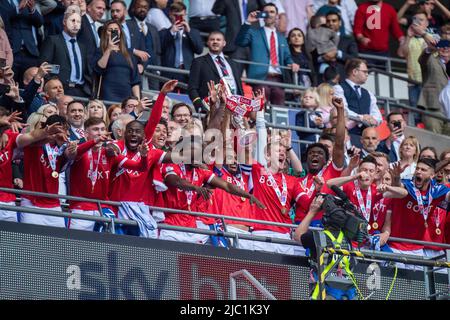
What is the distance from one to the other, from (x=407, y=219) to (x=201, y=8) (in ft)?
20.3

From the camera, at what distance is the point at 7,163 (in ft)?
49.3

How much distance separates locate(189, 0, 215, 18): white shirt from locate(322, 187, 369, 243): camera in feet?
26.8

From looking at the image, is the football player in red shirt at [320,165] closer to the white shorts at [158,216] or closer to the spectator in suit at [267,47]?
the white shorts at [158,216]

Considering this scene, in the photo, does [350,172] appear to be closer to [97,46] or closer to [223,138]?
[223,138]

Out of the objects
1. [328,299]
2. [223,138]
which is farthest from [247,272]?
[223,138]

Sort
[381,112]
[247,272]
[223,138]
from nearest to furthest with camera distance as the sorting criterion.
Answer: [247,272] → [223,138] → [381,112]

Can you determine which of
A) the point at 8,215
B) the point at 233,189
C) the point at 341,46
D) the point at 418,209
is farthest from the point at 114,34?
the point at 341,46

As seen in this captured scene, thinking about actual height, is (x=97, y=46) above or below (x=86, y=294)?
above

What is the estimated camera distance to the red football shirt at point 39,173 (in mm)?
15047

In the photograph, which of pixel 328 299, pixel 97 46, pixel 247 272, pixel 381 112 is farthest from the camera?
pixel 381 112

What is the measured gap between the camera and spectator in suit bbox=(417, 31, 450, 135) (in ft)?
72.7

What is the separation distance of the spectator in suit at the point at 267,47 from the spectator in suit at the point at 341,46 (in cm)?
78

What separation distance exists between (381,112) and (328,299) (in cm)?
849

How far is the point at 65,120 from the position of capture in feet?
49.0
